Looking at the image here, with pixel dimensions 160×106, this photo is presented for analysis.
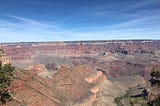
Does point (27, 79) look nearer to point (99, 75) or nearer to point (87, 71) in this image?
point (87, 71)

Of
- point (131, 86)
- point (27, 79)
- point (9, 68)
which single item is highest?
Result: point (9, 68)

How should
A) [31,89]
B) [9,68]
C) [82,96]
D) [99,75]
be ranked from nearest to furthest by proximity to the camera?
[9,68] < [31,89] < [82,96] < [99,75]

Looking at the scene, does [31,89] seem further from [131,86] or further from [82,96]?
[131,86]

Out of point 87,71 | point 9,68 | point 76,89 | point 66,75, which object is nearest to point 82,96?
point 76,89

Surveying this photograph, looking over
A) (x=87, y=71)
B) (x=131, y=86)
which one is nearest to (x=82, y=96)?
(x=87, y=71)

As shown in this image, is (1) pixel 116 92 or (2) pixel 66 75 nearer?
(2) pixel 66 75

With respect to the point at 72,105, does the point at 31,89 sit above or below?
above

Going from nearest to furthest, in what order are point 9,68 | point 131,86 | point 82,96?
1. point 9,68
2. point 82,96
3. point 131,86

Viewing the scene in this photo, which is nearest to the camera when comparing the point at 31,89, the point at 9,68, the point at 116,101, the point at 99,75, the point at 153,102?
the point at 153,102

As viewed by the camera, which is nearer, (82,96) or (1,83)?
(1,83)
